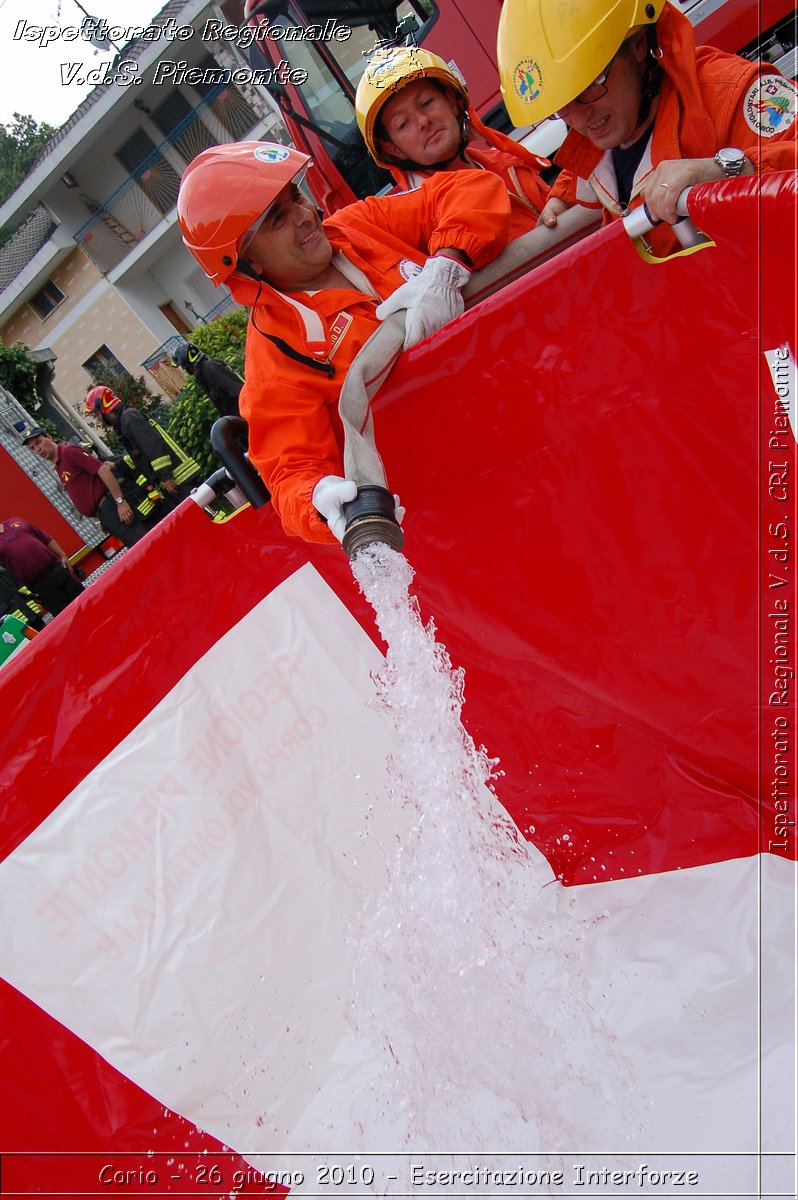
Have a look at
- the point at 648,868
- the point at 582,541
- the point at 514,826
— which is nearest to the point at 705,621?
the point at 582,541

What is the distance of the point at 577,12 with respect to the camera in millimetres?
1708

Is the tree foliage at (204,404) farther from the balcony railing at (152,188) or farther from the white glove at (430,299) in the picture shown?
the balcony railing at (152,188)

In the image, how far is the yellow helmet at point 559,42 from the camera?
1.70 metres

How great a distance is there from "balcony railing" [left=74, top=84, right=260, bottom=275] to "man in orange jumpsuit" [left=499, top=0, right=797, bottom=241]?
2116cm

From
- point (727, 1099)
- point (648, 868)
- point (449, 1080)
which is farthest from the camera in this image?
point (648, 868)

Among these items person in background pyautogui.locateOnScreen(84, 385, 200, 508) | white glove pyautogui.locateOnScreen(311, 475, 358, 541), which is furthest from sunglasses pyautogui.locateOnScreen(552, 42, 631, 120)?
person in background pyautogui.locateOnScreen(84, 385, 200, 508)

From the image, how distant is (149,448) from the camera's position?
714cm

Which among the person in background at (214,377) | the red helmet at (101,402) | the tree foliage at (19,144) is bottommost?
the person in background at (214,377)

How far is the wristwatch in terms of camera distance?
1392mm

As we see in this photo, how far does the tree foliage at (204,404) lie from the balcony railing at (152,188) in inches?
321

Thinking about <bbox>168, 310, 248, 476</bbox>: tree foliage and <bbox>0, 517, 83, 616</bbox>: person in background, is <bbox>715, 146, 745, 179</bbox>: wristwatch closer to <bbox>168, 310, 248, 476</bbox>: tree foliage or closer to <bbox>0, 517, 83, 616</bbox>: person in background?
<bbox>0, 517, 83, 616</bbox>: person in background

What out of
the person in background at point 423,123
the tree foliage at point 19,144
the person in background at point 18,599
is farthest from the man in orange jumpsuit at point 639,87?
the tree foliage at point 19,144

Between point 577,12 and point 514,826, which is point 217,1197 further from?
point 577,12

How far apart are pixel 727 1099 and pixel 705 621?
0.99m
